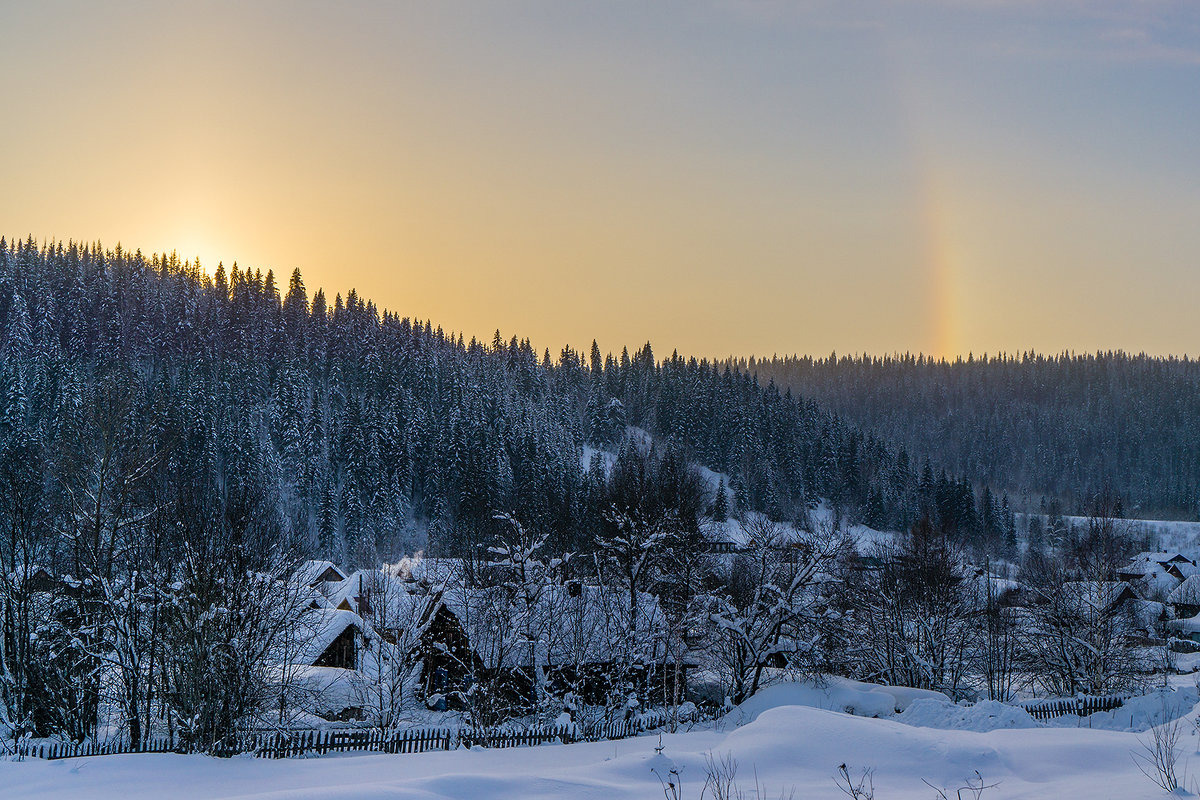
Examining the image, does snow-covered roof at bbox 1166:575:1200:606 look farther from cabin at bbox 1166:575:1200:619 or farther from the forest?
the forest

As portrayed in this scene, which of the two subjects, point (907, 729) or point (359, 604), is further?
point (359, 604)

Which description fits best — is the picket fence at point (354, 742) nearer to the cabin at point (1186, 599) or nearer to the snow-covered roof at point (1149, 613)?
the snow-covered roof at point (1149, 613)

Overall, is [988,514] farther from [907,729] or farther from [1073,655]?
[907,729]

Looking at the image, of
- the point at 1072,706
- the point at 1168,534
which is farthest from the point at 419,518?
the point at 1168,534

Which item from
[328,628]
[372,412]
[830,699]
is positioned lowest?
[830,699]

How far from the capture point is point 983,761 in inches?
656

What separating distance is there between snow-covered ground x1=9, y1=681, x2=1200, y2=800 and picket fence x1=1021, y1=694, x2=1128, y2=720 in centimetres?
1315

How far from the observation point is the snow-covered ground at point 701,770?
14.6m

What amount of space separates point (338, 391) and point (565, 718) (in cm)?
9776

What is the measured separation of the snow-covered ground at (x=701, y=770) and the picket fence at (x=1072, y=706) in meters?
13.2

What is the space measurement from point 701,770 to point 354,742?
45.1 ft

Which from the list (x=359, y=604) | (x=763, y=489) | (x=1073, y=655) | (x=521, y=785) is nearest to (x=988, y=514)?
(x=763, y=489)

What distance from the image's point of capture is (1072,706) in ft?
114

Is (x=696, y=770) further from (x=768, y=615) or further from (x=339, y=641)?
(x=339, y=641)
